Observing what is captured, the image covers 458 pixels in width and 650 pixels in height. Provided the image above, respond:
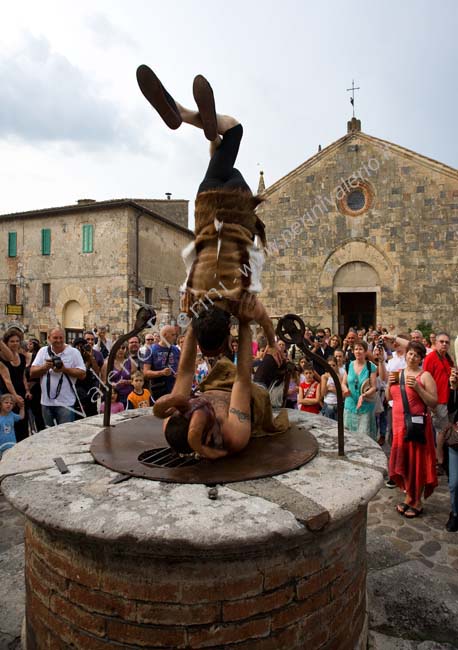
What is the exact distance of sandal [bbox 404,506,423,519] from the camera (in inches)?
181

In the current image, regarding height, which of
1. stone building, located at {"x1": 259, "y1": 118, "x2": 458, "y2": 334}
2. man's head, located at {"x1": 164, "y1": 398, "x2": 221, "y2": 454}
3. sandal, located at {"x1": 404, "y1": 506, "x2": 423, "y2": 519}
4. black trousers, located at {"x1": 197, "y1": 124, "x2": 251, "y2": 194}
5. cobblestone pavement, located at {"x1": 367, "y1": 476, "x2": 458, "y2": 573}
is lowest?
cobblestone pavement, located at {"x1": 367, "y1": 476, "x2": 458, "y2": 573}

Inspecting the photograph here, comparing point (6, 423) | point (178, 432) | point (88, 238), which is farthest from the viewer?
point (88, 238)

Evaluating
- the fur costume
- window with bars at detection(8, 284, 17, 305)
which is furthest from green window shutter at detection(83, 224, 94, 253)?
the fur costume

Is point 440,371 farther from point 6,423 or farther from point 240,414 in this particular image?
point 6,423

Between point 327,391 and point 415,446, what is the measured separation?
1646 millimetres

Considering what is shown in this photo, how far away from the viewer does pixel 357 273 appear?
1817 centimetres

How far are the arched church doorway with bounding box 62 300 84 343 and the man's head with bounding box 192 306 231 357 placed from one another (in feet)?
68.9

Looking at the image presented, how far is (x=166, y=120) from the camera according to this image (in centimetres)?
264

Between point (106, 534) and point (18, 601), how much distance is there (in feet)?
6.33

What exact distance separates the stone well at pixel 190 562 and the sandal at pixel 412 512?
8.09 feet

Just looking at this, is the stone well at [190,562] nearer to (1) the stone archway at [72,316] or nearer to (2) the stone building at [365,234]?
(2) the stone building at [365,234]

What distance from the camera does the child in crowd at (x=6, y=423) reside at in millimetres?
4848

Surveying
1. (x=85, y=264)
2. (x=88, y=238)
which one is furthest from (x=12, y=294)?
(x=88, y=238)

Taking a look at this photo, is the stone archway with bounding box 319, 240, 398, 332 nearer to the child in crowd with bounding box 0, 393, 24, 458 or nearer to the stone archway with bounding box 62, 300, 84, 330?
the stone archway with bounding box 62, 300, 84, 330
